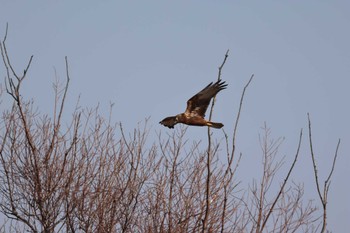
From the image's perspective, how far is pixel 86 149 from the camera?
679cm

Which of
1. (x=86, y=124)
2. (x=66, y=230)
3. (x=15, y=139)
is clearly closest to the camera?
(x=66, y=230)

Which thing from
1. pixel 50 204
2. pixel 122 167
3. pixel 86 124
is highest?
pixel 86 124

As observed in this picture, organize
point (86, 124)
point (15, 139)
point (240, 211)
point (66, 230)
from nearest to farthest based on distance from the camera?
point (240, 211)
point (66, 230)
point (15, 139)
point (86, 124)

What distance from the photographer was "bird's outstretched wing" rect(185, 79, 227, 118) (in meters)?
4.10

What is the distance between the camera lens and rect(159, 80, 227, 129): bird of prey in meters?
3.99

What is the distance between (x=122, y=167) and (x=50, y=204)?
95 centimetres

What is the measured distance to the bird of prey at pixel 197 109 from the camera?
3988mm

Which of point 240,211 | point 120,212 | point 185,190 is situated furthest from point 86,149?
point 240,211

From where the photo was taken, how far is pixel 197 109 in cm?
413

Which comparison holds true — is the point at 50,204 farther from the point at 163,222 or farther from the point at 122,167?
the point at 163,222

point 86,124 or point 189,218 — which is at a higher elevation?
point 86,124

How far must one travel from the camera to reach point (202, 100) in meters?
4.19

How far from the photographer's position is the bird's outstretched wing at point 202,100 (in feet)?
13.4

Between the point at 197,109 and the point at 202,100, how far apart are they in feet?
0.31
